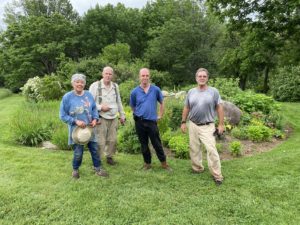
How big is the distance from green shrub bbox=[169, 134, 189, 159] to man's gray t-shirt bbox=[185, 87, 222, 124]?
54.1 inches

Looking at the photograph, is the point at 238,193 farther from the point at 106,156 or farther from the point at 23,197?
the point at 23,197

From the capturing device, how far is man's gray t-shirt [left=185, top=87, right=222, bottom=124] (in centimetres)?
483

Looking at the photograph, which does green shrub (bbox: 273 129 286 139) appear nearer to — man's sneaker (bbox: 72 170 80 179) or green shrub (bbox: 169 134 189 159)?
green shrub (bbox: 169 134 189 159)

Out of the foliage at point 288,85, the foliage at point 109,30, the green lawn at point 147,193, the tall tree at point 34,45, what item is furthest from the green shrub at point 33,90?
the foliage at point 109,30

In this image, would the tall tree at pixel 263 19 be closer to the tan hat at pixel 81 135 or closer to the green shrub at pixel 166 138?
the green shrub at pixel 166 138

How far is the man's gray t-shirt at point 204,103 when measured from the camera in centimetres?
483

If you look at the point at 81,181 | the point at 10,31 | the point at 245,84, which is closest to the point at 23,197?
the point at 81,181

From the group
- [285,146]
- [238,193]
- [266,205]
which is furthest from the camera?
[285,146]

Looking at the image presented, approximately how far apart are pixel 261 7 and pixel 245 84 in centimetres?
1687

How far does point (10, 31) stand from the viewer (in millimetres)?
31031

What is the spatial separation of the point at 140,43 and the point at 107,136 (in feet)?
98.8

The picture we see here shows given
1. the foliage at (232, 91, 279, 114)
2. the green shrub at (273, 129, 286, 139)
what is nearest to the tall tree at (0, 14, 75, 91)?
the foliage at (232, 91, 279, 114)

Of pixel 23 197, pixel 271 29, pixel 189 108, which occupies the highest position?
pixel 271 29

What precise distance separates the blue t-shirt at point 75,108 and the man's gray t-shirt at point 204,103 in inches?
62.4
